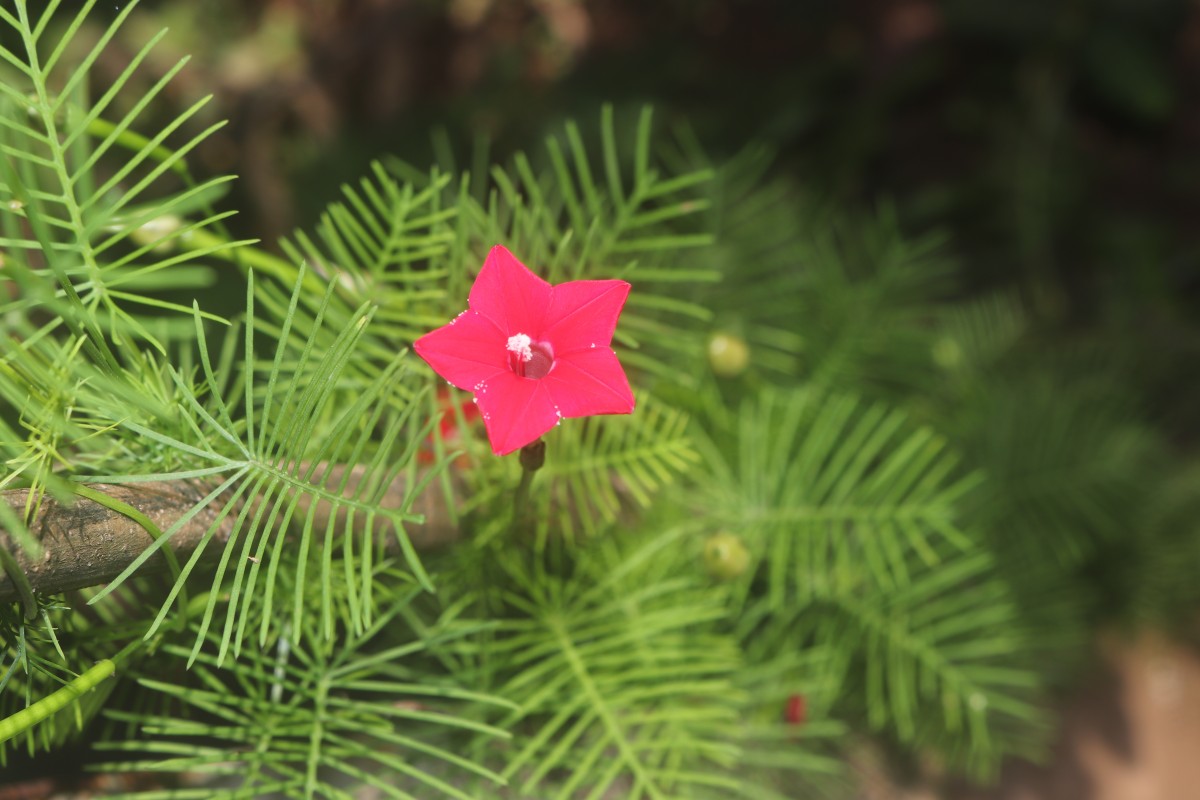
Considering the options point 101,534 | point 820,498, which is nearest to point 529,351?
point 101,534

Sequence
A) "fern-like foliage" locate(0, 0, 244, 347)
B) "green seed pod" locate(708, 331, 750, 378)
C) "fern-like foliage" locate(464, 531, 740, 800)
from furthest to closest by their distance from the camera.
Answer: "green seed pod" locate(708, 331, 750, 378) → "fern-like foliage" locate(464, 531, 740, 800) → "fern-like foliage" locate(0, 0, 244, 347)

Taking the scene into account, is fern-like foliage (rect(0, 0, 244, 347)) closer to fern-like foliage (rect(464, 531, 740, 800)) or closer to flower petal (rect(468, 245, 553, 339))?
flower petal (rect(468, 245, 553, 339))

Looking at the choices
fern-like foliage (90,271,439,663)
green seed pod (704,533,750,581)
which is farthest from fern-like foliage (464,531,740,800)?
fern-like foliage (90,271,439,663)

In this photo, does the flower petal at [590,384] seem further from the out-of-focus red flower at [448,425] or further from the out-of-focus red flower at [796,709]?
the out-of-focus red flower at [796,709]

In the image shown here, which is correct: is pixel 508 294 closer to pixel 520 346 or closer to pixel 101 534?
pixel 520 346

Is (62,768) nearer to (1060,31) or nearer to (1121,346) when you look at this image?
(1121,346)

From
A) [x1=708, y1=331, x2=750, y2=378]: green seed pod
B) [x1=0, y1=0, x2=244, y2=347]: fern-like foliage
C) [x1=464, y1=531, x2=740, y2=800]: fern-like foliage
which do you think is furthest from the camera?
[x1=708, y1=331, x2=750, y2=378]: green seed pod

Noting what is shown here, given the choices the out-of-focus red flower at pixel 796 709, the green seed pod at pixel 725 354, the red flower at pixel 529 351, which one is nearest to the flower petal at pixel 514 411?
the red flower at pixel 529 351

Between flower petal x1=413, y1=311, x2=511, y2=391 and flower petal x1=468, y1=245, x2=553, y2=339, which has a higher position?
flower petal x1=468, y1=245, x2=553, y2=339
